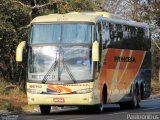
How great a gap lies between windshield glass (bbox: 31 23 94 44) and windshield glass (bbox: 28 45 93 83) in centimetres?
29

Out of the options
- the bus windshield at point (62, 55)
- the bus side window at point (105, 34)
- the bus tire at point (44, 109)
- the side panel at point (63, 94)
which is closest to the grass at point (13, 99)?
the bus tire at point (44, 109)

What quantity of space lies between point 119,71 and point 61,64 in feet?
15.1

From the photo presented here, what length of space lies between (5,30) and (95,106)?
963 cm

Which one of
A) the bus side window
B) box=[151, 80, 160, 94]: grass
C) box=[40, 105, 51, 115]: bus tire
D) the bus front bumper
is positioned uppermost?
the bus side window

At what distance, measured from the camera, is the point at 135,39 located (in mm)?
29047

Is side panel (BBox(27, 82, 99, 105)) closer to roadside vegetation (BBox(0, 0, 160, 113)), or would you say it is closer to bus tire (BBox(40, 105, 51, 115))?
bus tire (BBox(40, 105, 51, 115))

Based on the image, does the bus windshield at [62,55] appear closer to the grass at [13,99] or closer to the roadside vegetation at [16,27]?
the grass at [13,99]

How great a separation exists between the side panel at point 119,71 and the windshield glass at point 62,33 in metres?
1.82

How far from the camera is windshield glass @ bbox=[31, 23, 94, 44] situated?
2342cm

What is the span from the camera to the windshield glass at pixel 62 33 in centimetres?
2342

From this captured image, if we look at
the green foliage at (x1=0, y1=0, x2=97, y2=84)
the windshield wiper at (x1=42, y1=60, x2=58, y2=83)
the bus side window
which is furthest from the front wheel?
the windshield wiper at (x1=42, y1=60, x2=58, y2=83)

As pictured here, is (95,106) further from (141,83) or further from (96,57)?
(141,83)

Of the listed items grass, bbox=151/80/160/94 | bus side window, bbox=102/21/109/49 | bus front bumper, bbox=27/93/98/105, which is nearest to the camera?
bus front bumper, bbox=27/93/98/105

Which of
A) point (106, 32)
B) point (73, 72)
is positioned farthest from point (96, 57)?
point (106, 32)
